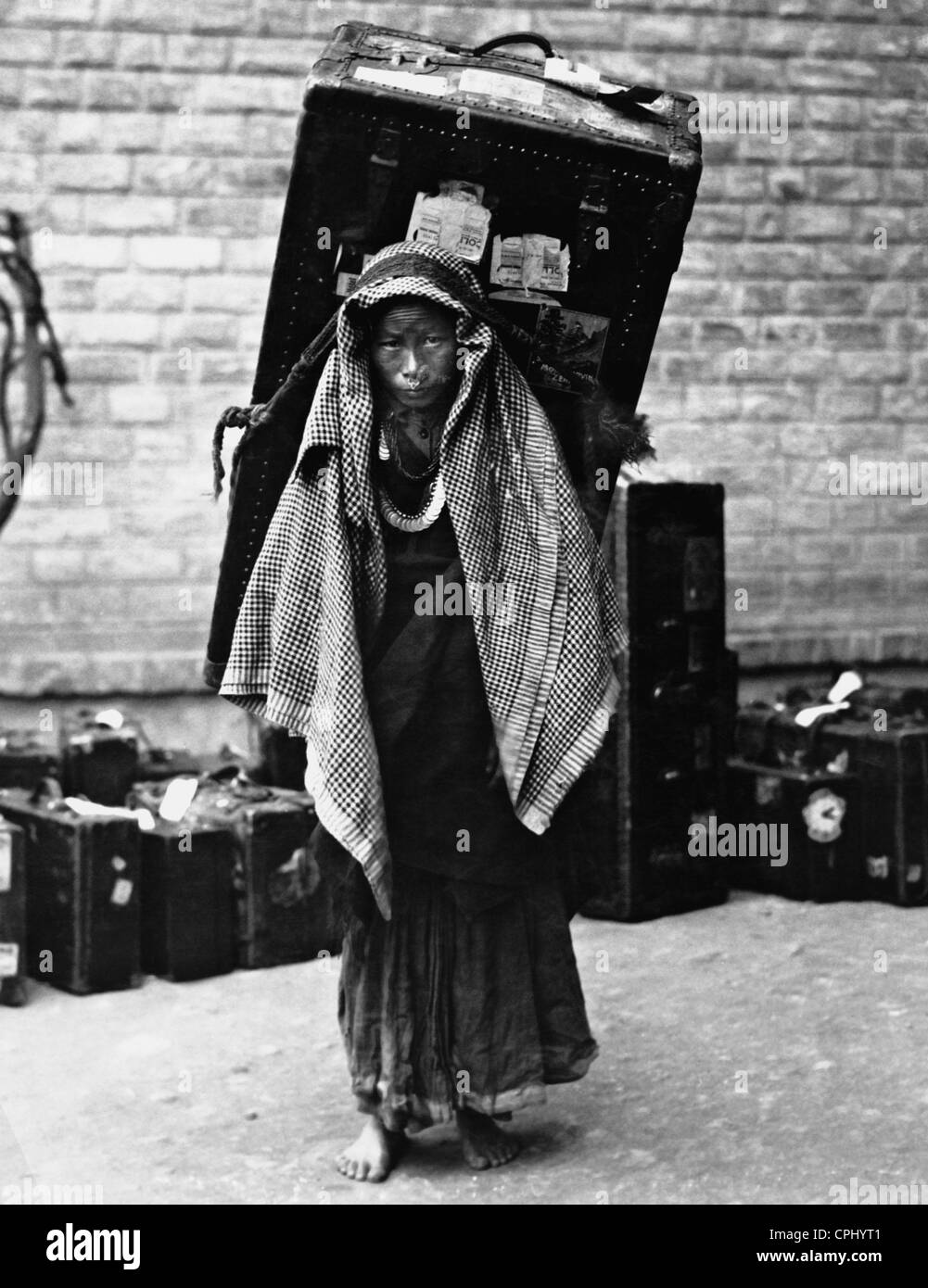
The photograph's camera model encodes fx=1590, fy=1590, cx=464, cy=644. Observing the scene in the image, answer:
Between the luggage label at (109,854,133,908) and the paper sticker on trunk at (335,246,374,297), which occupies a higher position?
the paper sticker on trunk at (335,246,374,297)

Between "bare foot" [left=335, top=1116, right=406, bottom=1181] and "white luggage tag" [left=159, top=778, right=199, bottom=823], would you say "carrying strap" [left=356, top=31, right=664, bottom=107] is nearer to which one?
"bare foot" [left=335, top=1116, right=406, bottom=1181]

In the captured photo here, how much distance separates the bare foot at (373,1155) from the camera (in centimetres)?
370

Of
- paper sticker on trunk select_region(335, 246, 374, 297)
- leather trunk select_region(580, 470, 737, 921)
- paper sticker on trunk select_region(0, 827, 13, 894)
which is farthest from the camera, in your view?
leather trunk select_region(580, 470, 737, 921)

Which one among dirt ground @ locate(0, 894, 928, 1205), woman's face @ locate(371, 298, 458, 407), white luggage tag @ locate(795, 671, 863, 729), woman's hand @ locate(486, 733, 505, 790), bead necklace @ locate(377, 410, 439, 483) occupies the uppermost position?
woman's face @ locate(371, 298, 458, 407)

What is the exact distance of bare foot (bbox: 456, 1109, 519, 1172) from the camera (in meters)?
3.76

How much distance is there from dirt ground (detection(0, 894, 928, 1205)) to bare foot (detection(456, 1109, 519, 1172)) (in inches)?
1.7

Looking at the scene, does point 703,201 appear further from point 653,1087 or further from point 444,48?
point 653,1087

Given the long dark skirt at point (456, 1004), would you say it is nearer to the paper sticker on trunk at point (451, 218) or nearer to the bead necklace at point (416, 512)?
the bead necklace at point (416, 512)

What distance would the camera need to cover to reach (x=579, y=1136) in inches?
156

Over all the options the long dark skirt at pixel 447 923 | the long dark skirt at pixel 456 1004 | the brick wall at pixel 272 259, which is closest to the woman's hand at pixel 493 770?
the long dark skirt at pixel 447 923

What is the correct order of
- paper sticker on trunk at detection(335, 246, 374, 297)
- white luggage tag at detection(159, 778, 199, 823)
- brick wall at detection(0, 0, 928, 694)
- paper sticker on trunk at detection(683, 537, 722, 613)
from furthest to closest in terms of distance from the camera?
brick wall at detection(0, 0, 928, 694) → paper sticker on trunk at detection(683, 537, 722, 613) → white luggage tag at detection(159, 778, 199, 823) → paper sticker on trunk at detection(335, 246, 374, 297)

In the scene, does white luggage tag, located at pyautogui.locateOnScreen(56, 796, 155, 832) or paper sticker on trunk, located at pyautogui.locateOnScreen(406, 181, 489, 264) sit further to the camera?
white luggage tag, located at pyautogui.locateOnScreen(56, 796, 155, 832)

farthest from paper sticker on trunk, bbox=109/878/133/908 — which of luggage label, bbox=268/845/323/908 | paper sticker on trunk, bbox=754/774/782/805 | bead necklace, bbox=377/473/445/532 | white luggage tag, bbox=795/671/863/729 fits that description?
white luggage tag, bbox=795/671/863/729
